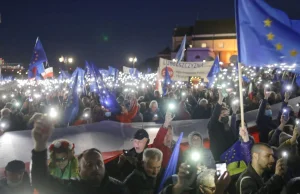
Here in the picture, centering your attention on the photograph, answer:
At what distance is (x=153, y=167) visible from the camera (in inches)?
168

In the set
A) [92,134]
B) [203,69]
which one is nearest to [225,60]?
[203,69]

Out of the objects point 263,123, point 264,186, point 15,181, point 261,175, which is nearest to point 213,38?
point 263,123

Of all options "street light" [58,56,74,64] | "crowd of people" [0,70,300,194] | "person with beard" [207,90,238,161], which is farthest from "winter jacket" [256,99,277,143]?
"street light" [58,56,74,64]

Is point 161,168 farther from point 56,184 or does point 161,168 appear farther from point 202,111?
point 202,111

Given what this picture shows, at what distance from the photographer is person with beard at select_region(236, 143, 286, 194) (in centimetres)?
386

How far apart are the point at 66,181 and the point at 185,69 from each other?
14.5 meters

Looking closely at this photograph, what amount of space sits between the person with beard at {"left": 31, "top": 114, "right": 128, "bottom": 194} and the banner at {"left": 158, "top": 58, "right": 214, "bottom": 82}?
14.2 meters

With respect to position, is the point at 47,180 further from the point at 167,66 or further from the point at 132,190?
the point at 167,66

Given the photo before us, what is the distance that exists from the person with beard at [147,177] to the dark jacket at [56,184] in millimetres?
698

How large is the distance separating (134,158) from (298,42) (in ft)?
9.21

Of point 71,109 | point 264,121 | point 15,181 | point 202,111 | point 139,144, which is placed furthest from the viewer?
point 202,111

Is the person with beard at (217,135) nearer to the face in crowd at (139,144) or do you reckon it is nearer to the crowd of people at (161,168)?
the crowd of people at (161,168)

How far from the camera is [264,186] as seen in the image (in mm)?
3871

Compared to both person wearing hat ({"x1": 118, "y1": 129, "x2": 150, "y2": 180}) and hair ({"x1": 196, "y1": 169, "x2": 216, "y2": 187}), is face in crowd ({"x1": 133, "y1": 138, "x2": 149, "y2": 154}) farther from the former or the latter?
hair ({"x1": 196, "y1": 169, "x2": 216, "y2": 187})
